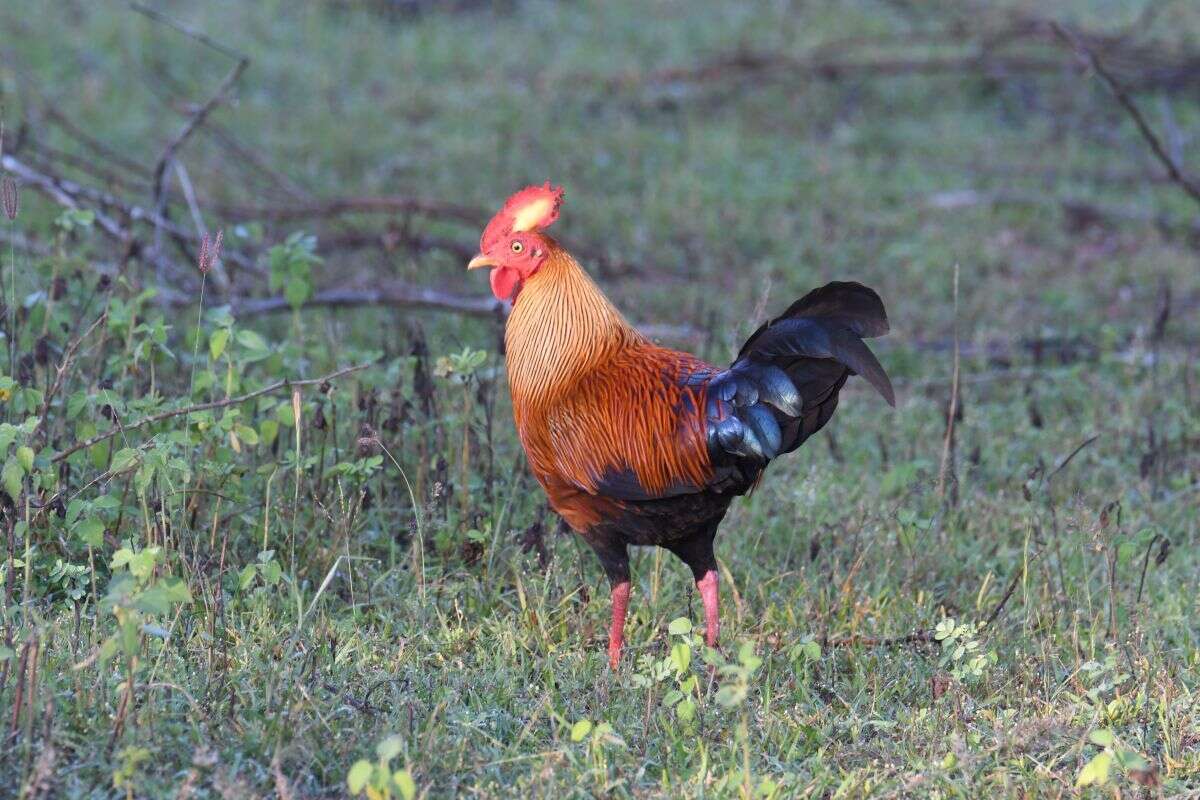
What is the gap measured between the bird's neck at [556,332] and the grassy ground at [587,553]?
1.37 feet

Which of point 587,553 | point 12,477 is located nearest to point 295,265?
point 587,553

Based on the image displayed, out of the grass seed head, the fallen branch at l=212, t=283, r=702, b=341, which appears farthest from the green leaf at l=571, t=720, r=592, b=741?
the fallen branch at l=212, t=283, r=702, b=341

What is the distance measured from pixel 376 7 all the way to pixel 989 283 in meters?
6.07

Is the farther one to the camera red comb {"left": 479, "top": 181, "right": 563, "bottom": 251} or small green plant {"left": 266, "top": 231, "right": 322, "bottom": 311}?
small green plant {"left": 266, "top": 231, "right": 322, "bottom": 311}

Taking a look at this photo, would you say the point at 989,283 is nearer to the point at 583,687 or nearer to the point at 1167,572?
the point at 1167,572

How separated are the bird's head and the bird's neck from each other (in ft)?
0.11

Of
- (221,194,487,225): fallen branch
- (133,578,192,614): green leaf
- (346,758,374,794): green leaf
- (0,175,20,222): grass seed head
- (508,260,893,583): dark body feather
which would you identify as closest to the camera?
(346,758,374,794): green leaf

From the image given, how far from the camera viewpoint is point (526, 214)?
12.2 ft

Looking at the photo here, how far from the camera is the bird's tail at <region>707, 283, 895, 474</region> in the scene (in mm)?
3223

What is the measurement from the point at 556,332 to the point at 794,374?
0.65 m

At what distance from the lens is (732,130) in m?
9.48

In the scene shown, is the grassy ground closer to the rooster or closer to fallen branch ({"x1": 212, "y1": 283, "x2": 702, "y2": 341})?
fallen branch ({"x1": 212, "y1": 283, "x2": 702, "y2": 341})

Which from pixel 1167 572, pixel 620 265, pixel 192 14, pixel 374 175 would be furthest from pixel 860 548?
pixel 192 14

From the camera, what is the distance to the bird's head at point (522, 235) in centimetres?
370
